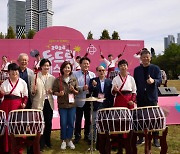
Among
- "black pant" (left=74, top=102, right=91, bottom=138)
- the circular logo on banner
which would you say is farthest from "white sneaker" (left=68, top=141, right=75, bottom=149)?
the circular logo on banner

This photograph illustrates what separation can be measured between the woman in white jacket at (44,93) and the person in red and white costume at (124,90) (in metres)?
1.09

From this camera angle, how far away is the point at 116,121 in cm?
358

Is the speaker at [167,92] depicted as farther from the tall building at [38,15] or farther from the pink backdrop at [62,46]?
the tall building at [38,15]

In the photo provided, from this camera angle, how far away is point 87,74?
497 centimetres

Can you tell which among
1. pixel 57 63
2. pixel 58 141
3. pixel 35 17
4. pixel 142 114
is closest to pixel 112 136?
pixel 142 114

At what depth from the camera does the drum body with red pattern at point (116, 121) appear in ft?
11.8

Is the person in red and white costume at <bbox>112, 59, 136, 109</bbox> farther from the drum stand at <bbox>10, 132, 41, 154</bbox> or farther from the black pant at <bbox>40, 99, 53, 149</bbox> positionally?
the drum stand at <bbox>10, 132, 41, 154</bbox>

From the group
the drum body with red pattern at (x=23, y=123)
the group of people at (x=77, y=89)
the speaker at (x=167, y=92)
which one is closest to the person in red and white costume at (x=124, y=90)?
the group of people at (x=77, y=89)

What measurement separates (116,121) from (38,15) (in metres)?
53.8

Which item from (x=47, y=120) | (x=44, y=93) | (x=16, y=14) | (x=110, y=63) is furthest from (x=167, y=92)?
(x=16, y=14)

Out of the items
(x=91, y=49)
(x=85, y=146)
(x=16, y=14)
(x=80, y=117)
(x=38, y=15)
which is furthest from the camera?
(x=16, y=14)

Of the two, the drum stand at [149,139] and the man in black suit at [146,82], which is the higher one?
the man in black suit at [146,82]

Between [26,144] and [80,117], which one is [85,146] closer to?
[80,117]

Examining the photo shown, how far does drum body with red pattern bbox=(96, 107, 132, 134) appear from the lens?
141 inches
